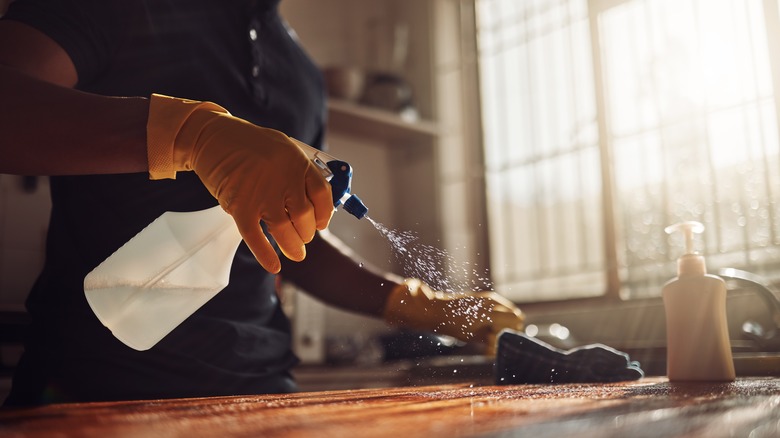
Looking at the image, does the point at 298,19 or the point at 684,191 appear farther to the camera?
the point at 298,19

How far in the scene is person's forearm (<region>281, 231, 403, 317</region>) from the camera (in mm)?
1410

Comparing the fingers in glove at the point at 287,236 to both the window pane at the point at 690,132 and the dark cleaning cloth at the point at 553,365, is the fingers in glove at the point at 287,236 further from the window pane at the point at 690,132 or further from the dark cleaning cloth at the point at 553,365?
the window pane at the point at 690,132

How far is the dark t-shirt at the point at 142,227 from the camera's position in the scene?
102 cm

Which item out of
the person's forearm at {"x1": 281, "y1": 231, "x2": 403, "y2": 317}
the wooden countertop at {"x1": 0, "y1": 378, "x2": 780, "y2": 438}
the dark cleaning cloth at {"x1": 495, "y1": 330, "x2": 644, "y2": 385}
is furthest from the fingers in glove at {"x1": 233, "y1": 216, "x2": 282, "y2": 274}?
the person's forearm at {"x1": 281, "y1": 231, "x2": 403, "y2": 317}

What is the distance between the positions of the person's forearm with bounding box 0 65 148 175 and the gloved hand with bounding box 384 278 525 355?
0.62 m

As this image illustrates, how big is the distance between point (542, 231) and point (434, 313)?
1709mm

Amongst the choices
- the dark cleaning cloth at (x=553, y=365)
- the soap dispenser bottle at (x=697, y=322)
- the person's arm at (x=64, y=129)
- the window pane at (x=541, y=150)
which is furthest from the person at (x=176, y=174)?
the window pane at (x=541, y=150)

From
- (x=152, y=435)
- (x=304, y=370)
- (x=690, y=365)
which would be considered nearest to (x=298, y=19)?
(x=304, y=370)

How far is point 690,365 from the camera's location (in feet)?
3.09

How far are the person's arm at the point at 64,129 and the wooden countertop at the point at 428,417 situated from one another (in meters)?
0.32

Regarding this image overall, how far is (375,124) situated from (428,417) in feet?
8.13

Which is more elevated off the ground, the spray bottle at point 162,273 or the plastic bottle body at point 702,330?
the spray bottle at point 162,273

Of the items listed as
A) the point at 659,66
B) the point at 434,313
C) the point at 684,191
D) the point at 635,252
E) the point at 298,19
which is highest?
the point at 298,19

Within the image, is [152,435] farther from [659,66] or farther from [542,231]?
[542,231]
